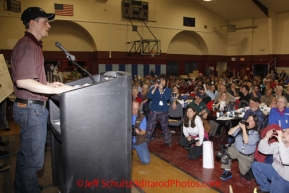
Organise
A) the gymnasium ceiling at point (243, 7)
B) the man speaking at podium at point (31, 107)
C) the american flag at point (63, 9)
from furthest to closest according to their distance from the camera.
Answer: the gymnasium ceiling at point (243, 7) → the american flag at point (63, 9) → the man speaking at podium at point (31, 107)

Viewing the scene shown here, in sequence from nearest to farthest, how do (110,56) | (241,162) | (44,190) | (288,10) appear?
(44,190) < (241,162) < (110,56) < (288,10)

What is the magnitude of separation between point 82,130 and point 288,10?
19354 mm

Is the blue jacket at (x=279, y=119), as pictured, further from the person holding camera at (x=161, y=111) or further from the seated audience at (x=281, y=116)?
the person holding camera at (x=161, y=111)

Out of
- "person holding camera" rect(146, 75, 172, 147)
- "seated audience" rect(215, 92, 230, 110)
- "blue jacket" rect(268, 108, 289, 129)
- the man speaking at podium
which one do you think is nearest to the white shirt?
"person holding camera" rect(146, 75, 172, 147)

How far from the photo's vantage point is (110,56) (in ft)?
50.6

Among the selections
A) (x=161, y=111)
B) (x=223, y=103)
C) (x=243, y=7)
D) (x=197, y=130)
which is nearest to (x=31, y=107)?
(x=197, y=130)

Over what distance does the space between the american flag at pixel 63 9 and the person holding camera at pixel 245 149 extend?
40.5 ft

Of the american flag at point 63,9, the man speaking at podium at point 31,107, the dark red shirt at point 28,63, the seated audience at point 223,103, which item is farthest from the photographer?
the american flag at point 63,9

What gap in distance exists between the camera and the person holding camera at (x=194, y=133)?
496 cm

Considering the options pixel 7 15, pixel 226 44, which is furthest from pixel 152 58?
pixel 7 15

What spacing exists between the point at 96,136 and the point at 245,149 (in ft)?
10.6

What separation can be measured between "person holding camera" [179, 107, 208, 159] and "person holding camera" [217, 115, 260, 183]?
2.71ft

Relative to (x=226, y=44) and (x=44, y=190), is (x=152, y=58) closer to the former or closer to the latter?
(x=226, y=44)

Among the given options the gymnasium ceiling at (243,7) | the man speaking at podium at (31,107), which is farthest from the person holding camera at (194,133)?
the gymnasium ceiling at (243,7)
